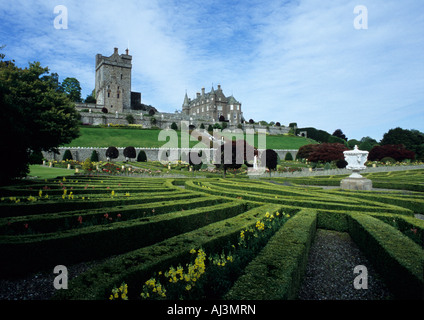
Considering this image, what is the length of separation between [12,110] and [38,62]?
41.4 feet

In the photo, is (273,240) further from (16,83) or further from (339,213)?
(16,83)

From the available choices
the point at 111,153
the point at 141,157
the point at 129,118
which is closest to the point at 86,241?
the point at 111,153

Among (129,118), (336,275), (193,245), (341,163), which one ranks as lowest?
(336,275)

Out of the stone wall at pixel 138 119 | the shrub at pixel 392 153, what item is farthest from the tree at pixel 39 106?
the shrub at pixel 392 153

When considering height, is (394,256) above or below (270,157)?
below

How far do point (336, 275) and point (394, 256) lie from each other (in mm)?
1151

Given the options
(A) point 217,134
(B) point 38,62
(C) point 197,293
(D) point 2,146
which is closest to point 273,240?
(C) point 197,293

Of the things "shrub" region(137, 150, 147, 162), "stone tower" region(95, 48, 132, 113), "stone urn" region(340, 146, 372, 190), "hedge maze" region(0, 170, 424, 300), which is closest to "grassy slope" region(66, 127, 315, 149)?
"shrub" region(137, 150, 147, 162)

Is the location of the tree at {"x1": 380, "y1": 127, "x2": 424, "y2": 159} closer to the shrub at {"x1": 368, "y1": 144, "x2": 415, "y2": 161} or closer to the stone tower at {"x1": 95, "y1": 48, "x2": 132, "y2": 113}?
the shrub at {"x1": 368, "y1": 144, "x2": 415, "y2": 161}

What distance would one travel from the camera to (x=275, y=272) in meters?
3.68

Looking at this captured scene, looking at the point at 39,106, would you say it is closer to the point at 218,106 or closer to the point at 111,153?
the point at 111,153

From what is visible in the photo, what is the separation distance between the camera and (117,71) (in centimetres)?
7062

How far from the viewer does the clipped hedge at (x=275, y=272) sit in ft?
10.4

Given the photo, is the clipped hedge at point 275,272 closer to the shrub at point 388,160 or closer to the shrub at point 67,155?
the shrub at point 67,155
